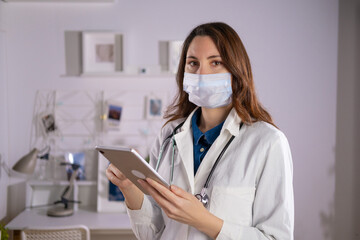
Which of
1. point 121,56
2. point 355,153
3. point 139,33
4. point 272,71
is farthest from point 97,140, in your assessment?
point 355,153

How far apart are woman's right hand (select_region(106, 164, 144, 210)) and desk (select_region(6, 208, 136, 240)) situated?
1292mm

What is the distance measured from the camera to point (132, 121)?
278 cm

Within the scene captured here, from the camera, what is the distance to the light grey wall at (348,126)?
8.63ft

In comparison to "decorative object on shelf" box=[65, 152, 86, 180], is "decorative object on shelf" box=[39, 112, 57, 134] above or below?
above

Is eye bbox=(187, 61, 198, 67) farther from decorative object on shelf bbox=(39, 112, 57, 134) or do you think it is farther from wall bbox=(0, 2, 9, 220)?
wall bbox=(0, 2, 9, 220)

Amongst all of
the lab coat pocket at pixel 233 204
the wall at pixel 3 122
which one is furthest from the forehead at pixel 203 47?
the wall at pixel 3 122

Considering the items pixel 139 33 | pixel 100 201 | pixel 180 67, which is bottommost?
pixel 100 201

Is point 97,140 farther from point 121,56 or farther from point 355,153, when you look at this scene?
point 355,153

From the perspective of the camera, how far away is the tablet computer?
0.83 meters

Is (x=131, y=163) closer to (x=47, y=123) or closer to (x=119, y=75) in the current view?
(x=119, y=75)

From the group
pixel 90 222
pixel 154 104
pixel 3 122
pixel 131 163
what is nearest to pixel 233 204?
pixel 131 163

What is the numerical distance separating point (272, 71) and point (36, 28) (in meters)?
1.81

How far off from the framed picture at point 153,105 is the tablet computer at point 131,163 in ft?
5.91

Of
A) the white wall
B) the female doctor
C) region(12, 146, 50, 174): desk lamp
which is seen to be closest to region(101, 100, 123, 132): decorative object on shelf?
the white wall
